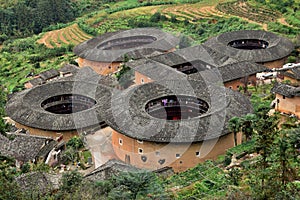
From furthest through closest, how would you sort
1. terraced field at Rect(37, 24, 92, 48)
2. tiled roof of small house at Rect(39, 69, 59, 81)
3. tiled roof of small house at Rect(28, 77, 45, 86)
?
terraced field at Rect(37, 24, 92, 48) → tiled roof of small house at Rect(39, 69, 59, 81) → tiled roof of small house at Rect(28, 77, 45, 86)

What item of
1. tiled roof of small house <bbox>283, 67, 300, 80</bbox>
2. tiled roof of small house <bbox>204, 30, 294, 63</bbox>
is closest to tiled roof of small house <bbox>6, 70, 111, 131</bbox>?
tiled roof of small house <bbox>204, 30, 294, 63</bbox>

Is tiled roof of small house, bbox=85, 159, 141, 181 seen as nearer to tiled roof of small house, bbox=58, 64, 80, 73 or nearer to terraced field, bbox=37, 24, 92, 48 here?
tiled roof of small house, bbox=58, 64, 80, 73

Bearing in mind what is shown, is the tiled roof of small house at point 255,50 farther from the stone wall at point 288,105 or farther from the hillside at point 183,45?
the stone wall at point 288,105

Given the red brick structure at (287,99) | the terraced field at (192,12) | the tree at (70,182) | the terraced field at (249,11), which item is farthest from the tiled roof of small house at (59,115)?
the terraced field at (192,12)

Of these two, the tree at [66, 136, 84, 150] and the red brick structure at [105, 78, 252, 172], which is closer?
the red brick structure at [105, 78, 252, 172]

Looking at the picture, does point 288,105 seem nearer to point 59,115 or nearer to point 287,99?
point 287,99

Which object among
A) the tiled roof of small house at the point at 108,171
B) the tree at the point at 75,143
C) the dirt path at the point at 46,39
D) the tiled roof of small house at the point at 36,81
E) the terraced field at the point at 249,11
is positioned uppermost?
the tiled roof of small house at the point at 108,171

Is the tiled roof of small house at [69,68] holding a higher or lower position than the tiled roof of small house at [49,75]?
higher
